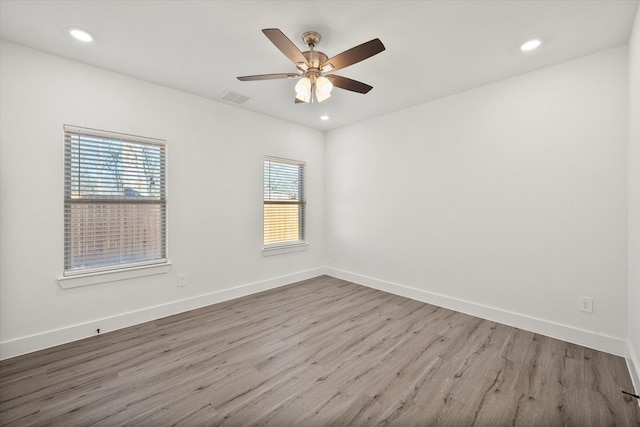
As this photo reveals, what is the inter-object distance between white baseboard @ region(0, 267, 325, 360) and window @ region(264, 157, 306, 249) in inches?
27.5

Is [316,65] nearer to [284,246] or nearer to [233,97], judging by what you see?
[233,97]

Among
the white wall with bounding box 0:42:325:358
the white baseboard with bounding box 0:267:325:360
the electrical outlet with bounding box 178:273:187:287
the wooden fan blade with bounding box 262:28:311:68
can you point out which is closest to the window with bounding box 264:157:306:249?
the white wall with bounding box 0:42:325:358

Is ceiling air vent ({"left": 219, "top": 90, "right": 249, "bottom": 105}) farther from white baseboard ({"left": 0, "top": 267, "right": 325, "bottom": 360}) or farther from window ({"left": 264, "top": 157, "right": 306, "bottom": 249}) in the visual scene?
white baseboard ({"left": 0, "top": 267, "right": 325, "bottom": 360})

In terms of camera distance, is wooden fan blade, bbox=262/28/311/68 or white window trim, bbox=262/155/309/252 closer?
wooden fan blade, bbox=262/28/311/68

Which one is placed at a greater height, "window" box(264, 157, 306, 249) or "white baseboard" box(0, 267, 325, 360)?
"window" box(264, 157, 306, 249)

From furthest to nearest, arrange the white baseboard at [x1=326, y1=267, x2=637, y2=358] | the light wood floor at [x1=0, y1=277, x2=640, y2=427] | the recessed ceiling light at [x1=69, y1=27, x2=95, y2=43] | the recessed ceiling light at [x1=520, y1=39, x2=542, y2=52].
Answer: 1. the white baseboard at [x1=326, y1=267, x2=637, y2=358]
2. the recessed ceiling light at [x1=520, y1=39, x2=542, y2=52]
3. the recessed ceiling light at [x1=69, y1=27, x2=95, y2=43]
4. the light wood floor at [x1=0, y1=277, x2=640, y2=427]

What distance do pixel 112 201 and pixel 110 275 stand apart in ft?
2.48

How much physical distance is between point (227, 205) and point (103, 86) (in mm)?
1753

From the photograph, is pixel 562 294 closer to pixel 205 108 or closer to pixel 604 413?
pixel 604 413

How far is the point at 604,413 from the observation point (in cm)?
168

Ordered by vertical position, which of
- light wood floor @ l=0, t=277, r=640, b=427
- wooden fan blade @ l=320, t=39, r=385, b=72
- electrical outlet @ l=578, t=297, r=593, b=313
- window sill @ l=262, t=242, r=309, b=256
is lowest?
light wood floor @ l=0, t=277, r=640, b=427

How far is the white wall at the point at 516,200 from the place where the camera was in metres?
2.38

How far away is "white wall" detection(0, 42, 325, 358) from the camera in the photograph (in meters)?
2.30

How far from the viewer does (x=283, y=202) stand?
4363mm
